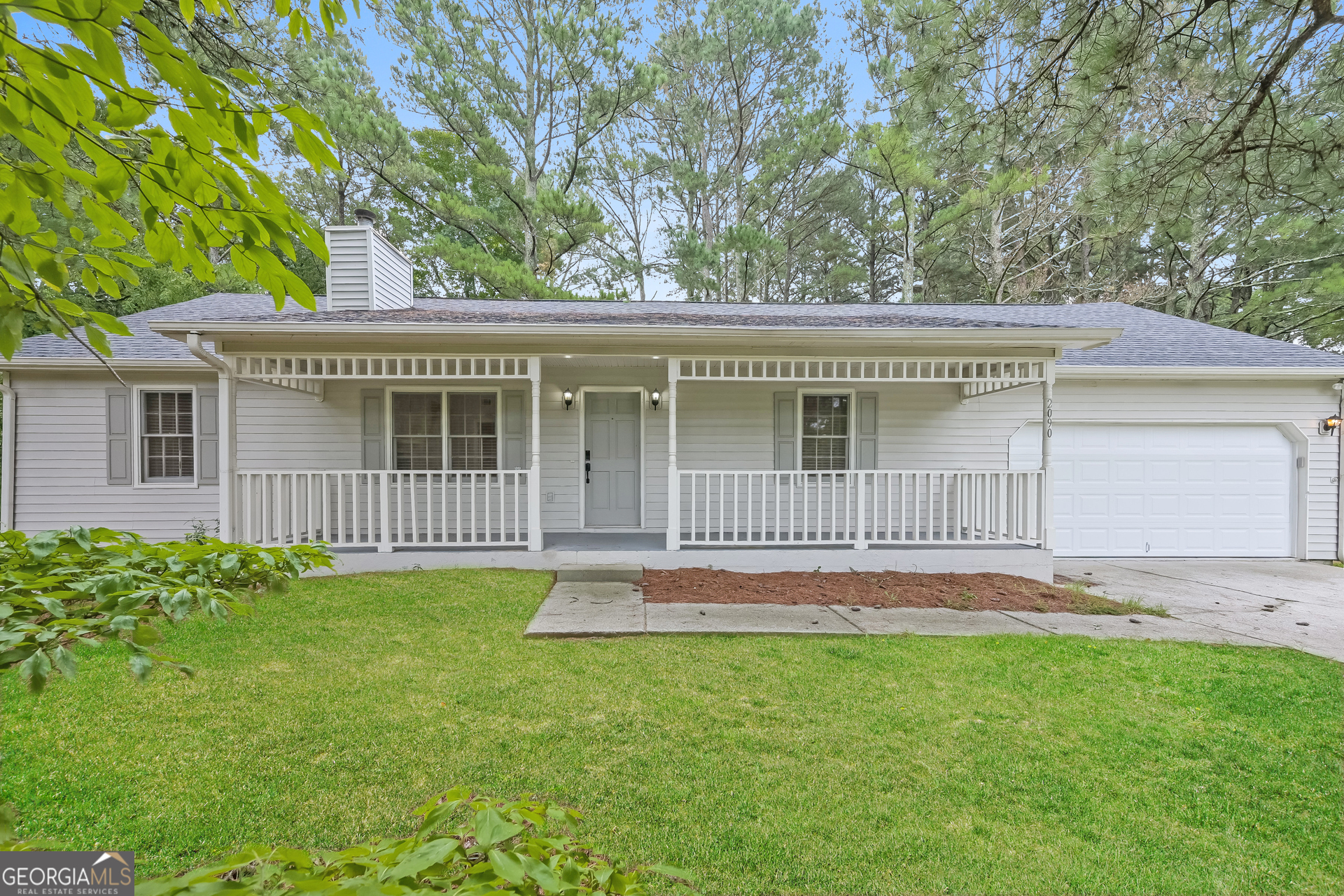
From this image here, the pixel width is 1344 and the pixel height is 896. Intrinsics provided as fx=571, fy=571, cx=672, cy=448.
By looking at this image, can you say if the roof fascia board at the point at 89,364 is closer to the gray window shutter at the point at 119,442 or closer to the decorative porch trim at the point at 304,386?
the gray window shutter at the point at 119,442

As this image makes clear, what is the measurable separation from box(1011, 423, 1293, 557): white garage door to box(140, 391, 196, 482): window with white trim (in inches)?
468

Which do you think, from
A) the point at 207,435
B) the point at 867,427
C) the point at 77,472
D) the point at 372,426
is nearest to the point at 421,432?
the point at 372,426

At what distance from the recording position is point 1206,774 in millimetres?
2656

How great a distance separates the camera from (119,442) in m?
7.61

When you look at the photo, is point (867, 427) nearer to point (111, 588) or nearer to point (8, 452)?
point (111, 588)

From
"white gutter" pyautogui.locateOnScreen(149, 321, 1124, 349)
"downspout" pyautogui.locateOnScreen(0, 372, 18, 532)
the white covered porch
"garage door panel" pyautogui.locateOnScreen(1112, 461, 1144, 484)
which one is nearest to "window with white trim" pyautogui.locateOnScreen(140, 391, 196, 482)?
the white covered porch

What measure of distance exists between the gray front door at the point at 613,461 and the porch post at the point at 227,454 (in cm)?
397

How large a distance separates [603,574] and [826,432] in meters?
3.69

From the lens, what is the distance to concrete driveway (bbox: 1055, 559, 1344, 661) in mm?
4785

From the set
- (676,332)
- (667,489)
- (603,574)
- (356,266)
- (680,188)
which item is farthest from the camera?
(680,188)

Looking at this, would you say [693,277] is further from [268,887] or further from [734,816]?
[268,887]

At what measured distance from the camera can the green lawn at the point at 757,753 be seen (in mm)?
2111

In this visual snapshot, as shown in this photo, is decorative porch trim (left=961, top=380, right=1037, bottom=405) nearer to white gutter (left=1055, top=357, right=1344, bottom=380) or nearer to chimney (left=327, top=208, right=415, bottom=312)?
white gutter (left=1055, top=357, right=1344, bottom=380)

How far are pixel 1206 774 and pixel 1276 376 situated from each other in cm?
788
